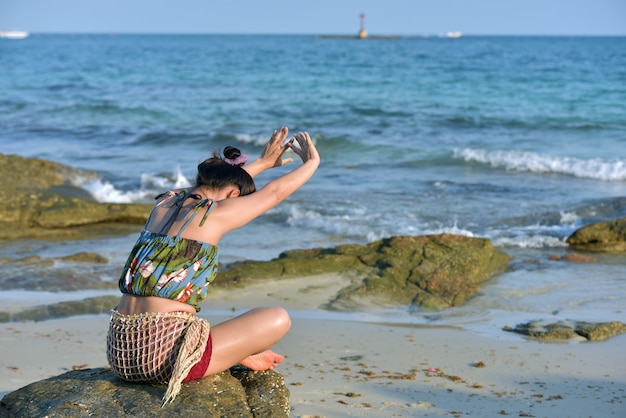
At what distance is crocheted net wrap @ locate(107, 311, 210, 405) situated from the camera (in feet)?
12.1

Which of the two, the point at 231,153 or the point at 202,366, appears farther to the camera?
the point at 231,153

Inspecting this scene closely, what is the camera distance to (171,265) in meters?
3.72

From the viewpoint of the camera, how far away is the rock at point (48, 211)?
32.1 ft

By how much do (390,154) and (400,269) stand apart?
1007 centimetres

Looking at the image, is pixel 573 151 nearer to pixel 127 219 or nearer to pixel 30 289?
pixel 127 219

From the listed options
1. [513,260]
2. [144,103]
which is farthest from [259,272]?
[144,103]

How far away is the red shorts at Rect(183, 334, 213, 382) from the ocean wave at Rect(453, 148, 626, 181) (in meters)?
11.9

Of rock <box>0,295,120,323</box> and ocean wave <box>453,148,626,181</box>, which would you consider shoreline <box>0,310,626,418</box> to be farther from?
ocean wave <box>453,148,626,181</box>

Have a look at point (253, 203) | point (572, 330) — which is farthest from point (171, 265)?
point (572, 330)

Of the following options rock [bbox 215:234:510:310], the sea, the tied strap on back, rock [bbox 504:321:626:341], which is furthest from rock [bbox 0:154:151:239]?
the tied strap on back

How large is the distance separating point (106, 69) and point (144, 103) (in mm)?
18724

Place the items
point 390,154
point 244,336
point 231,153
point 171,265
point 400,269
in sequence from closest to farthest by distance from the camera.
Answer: point 171,265, point 244,336, point 231,153, point 400,269, point 390,154

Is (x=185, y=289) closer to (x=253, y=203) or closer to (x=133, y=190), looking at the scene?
(x=253, y=203)

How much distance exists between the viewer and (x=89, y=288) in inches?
292
